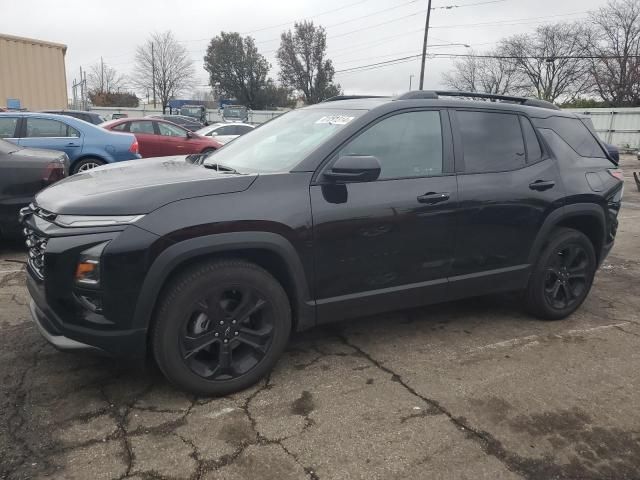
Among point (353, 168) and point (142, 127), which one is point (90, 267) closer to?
point (353, 168)

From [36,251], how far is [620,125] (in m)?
31.9

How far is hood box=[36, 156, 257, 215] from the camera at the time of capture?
8.90ft

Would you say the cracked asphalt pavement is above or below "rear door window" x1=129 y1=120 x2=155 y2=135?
below

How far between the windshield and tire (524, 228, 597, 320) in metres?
2.02

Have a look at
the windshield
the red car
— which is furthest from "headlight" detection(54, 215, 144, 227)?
the red car

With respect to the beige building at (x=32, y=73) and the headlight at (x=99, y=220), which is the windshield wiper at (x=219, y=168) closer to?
the headlight at (x=99, y=220)

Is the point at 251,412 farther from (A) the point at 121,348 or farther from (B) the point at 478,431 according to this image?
(B) the point at 478,431

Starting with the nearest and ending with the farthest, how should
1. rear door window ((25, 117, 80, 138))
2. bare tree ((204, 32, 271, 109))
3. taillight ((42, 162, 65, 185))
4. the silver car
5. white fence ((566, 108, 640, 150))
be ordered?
taillight ((42, 162, 65, 185)), rear door window ((25, 117, 80, 138)), the silver car, white fence ((566, 108, 640, 150)), bare tree ((204, 32, 271, 109))

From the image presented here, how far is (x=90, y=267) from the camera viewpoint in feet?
8.61

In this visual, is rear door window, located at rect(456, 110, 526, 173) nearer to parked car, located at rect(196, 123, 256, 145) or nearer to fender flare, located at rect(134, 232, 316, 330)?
fender flare, located at rect(134, 232, 316, 330)

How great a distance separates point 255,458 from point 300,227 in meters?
1.27

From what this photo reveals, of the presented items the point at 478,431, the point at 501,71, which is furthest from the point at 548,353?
the point at 501,71

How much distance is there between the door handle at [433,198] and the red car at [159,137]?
1006 cm

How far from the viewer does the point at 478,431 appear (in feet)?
9.11
